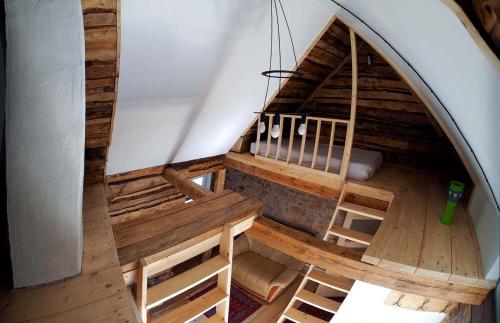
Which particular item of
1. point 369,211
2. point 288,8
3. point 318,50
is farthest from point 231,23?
point 369,211

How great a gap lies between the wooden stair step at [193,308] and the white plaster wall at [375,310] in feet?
3.64

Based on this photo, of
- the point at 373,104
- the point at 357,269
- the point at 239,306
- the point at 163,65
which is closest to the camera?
the point at 357,269

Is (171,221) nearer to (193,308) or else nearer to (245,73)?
(193,308)

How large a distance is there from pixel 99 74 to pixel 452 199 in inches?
123

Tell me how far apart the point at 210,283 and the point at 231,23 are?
14.3 feet

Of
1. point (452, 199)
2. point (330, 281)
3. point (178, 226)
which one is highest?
point (452, 199)

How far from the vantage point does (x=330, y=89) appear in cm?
484

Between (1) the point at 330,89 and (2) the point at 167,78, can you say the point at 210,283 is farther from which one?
(1) the point at 330,89

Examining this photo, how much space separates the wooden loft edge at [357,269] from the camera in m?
1.83

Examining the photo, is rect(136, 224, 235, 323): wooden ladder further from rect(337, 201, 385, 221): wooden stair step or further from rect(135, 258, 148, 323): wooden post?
rect(337, 201, 385, 221): wooden stair step

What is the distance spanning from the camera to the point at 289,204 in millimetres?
5523

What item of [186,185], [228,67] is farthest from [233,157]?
[228,67]

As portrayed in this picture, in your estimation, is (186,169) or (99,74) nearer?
(99,74)

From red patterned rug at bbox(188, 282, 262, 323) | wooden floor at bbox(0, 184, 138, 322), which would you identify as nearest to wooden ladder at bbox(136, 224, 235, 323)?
wooden floor at bbox(0, 184, 138, 322)
